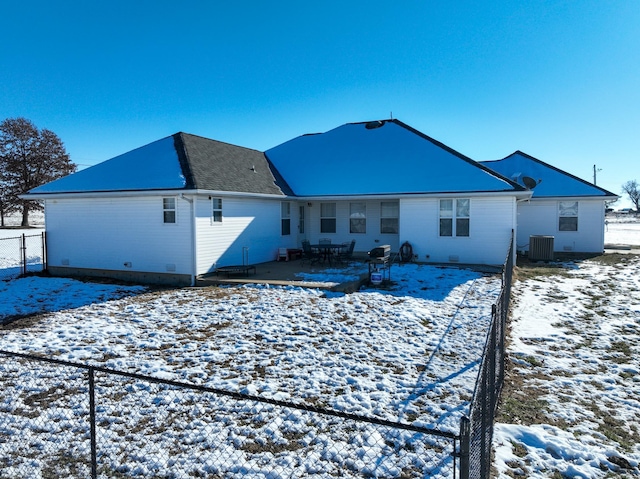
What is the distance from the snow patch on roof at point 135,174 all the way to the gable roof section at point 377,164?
607 centimetres

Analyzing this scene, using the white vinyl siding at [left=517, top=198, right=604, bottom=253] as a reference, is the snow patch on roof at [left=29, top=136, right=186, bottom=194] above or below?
above

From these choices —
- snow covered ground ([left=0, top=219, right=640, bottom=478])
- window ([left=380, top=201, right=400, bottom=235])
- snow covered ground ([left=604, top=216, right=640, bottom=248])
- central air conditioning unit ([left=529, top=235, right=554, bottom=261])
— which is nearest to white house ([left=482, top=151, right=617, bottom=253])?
central air conditioning unit ([left=529, top=235, right=554, bottom=261])

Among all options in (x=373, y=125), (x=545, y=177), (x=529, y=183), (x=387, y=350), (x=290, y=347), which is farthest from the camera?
(x=545, y=177)

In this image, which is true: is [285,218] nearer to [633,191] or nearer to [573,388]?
[573,388]

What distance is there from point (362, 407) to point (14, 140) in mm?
47656

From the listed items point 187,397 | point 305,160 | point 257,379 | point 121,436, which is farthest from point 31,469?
point 305,160

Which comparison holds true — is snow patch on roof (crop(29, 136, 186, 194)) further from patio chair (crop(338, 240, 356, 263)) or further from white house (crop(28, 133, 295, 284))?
patio chair (crop(338, 240, 356, 263))

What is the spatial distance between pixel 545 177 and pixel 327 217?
12.9 m

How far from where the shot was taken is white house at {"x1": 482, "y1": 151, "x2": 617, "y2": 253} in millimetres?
22031

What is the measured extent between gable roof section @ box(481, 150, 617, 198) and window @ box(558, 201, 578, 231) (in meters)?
0.62

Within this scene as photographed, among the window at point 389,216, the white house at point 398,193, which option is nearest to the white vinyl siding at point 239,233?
the white house at point 398,193

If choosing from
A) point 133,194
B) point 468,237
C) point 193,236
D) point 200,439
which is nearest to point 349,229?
point 468,237

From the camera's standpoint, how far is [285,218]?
63.4ft

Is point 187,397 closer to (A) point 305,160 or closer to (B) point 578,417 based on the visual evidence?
(B) point 578,417
